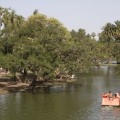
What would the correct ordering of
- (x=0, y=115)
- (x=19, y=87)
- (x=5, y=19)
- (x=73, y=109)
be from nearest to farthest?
(x=0, y=115)
(x=73, y=109)
(x=19, y=87)
(x=5, y=19)

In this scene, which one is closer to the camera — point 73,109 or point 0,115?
point 0,115

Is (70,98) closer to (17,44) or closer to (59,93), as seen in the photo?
(59,93)

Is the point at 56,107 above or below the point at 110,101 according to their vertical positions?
below

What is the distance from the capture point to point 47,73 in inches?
2370

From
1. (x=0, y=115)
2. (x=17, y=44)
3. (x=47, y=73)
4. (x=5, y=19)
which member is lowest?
(x=0, y=115)

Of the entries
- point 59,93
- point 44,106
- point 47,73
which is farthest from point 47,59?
point 44,106

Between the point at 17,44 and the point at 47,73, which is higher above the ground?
the point at 17,44

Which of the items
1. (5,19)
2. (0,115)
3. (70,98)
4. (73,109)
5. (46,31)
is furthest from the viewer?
(5,19)

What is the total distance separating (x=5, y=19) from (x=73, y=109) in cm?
4156

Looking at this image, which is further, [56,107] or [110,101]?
[110,101]

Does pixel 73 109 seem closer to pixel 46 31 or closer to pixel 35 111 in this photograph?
pixel 35 111

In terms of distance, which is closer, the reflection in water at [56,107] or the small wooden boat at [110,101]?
the reflection in water at [56,107]

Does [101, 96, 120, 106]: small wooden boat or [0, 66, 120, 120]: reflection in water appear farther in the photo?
[101, 96, 120, 106]: small wooden boat

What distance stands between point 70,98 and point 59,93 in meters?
5.55
